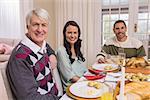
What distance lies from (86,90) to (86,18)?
268 cm

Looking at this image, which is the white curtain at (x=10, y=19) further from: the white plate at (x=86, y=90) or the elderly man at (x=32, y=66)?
the white plate at (x=86, y=90)

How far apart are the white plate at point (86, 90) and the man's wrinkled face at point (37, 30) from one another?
0.43 metres

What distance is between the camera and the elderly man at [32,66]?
1091 mm

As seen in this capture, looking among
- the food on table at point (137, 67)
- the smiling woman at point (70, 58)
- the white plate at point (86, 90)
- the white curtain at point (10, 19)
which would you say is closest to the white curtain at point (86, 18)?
the white curtain at point (10, 19)

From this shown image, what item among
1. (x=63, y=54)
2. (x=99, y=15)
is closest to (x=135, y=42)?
(x=63, y=54)

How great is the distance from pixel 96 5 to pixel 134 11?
72 centimetres

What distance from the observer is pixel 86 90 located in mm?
1147

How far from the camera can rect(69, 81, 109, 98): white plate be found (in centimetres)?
107

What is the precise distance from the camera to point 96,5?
367cm

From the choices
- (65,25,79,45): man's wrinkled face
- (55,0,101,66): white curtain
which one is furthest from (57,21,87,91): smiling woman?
(55,0,101,66): white curtain

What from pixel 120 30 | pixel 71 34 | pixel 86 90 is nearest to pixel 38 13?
pixel 86 90

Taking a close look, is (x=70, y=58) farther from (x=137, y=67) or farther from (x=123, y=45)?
(x=123, y=45)

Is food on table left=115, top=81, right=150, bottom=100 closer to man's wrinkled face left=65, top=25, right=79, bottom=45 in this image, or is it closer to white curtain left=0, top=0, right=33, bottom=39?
man's wrinkled face left=65, top=25, right=79, bottom=45

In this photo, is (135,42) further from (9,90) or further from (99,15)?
(9,90)
